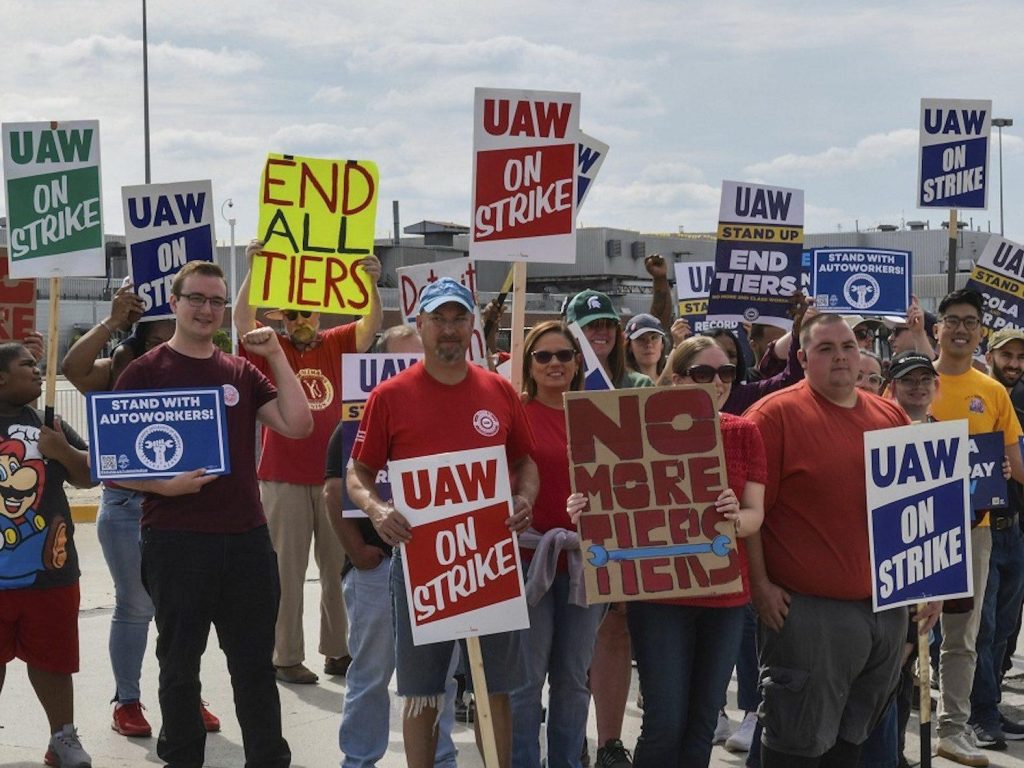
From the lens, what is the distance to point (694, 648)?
5.35 metres

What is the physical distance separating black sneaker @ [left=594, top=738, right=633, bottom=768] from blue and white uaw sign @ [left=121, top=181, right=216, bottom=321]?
3.34 metres

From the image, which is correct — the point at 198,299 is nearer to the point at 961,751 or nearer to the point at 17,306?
the point at 17,306

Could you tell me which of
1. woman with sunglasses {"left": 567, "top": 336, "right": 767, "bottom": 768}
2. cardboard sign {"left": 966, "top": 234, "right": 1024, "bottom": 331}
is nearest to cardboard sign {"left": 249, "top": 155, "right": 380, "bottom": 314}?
woman with sunglasses {"left": 567, "top": 336, "right": 767, "bottom": 768}

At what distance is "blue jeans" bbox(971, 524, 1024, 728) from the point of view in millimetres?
7156

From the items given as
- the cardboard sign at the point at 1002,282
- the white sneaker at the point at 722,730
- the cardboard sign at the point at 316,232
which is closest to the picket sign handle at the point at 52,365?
the cardboard sign at the point at 316,232

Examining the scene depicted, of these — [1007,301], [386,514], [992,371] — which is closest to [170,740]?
[386,514]

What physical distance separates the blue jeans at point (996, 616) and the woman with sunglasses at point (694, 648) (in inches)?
93.9

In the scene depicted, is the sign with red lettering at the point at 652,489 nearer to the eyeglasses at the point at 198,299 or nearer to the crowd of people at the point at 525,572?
the crowd of people at the point at 525,572

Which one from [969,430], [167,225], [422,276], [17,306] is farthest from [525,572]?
[17,306]

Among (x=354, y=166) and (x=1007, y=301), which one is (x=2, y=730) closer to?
(x=354, y=166)

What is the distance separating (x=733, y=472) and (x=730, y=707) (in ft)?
8.98

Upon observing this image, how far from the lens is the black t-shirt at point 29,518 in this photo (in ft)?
20.6

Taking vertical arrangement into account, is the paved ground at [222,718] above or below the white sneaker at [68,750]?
below

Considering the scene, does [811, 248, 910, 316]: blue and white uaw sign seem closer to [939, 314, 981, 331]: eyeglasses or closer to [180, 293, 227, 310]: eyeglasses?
[939, 314, 981, 331]: eyeglasses
